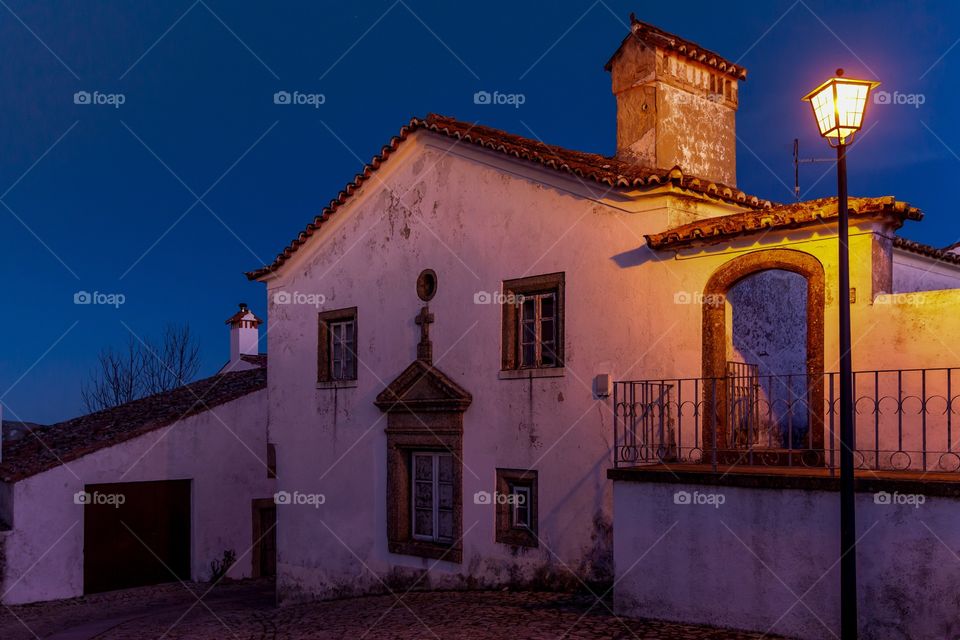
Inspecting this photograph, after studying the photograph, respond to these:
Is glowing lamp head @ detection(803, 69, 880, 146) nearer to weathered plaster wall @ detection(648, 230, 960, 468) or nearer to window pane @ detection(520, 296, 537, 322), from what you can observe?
weathered plaster wall @ detection(648, 230, 960, 468)

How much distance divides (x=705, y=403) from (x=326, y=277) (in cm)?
769

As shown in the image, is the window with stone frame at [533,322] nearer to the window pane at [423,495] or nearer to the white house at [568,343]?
the white house at [568,343]

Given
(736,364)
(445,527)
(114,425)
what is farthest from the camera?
(114,425)

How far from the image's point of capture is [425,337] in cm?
1394

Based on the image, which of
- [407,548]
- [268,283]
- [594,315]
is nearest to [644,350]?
[594,315]

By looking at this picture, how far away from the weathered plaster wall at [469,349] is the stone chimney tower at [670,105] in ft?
8.61

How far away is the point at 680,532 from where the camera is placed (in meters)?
8.86

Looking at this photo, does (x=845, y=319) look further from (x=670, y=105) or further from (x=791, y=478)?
(x=670, y=105)

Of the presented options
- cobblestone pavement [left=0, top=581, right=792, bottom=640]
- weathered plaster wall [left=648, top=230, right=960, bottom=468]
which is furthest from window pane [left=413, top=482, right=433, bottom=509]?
weathered plaster wall [left=648, top=230, right=960, bottom=468]

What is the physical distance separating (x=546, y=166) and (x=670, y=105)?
3174 mm

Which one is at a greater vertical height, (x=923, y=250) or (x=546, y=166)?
(x=546, y=166)

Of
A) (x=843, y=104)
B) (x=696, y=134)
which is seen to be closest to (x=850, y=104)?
(x=843, y=104)

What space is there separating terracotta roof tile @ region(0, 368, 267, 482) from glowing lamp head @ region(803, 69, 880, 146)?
51.7 ft

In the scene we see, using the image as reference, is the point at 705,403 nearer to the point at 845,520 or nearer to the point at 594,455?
the point at 594,455
